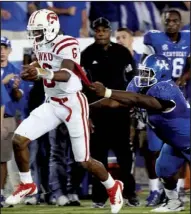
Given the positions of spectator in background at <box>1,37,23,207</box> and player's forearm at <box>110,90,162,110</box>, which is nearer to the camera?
player's forearm at <box>110,90,162,110</box>

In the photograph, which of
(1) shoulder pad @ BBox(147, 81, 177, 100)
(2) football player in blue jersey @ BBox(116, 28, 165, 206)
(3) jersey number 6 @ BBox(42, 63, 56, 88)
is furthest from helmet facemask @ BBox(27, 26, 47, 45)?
(2) football player in blue jersey @ BBox(116, 28, 165, 206)

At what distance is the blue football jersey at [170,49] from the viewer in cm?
1061

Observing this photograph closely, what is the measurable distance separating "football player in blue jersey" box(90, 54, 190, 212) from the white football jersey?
0.88 ft

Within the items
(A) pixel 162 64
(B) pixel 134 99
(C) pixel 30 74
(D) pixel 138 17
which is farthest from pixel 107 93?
(D) pixel 138 17

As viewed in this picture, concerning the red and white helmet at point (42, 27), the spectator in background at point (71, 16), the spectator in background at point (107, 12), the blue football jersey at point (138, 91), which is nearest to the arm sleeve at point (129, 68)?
the blue football jersey at point (138, 91)

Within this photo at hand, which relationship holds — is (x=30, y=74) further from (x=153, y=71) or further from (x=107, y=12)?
(x=107, y=12)

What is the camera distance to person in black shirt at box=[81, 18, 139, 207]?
10.4 m

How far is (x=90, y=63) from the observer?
10422mm

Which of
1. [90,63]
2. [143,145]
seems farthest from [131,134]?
[90,63]

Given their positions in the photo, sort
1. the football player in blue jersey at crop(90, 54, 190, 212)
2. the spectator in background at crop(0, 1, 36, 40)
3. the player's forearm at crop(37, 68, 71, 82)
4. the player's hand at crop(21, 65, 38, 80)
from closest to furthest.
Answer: the player's hand at crop(21, 65, 38, 80) < the player's forearm at crop(37, 68, 71, 82) < the football player in blue jersey at crop(90, 54, 190, 212) < the spectator in background at crop(0, 1, 36, 40)

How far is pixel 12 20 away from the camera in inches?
460

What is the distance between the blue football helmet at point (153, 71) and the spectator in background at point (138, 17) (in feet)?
8.86

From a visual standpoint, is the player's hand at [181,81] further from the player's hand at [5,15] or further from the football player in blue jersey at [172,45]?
the player's hand at [5,15]

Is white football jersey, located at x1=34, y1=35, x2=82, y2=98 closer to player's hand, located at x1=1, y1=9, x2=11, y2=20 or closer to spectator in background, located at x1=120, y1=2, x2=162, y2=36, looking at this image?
player's hand, located at x1=1, y1=9, x2=11, y2=20
